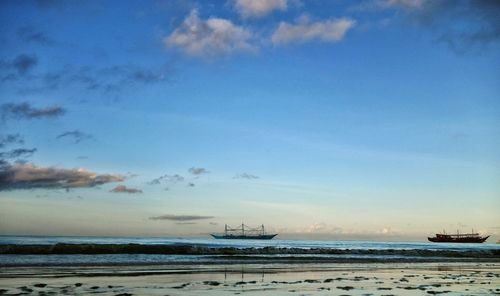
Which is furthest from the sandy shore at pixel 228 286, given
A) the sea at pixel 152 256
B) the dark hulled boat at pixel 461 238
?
the dark hulled boat at pixel 461 238

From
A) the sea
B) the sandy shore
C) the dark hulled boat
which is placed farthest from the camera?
the dark hulled boat

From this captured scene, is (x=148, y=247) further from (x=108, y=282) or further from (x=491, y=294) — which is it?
(x=491, y=294)

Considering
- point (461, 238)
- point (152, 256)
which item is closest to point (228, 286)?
point (152, 256)

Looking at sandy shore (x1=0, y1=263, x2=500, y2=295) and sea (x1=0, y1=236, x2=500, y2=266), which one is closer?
sandy shore (x1=0, y1=263, x2=500, y2=295)

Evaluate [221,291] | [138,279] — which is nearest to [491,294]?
[221,291]

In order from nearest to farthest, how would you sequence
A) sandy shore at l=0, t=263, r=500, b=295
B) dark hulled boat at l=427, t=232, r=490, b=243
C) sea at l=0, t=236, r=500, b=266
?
sandy shore at l=0, t=263, r=500, b=295 < sea at l=0, t=236, r=500, b=266 < dark hulled boat at l=427, t=232, r=490, b=243

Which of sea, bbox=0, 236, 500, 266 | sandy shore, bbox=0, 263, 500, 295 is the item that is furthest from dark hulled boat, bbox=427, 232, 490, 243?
sandy shore, bbox=0, 263, 500, 295

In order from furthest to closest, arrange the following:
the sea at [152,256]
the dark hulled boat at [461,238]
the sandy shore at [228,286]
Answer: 1. the dark hulled boat at [461,238]
2. the sea at [152,256]
3. the sandy shore at [228,286]

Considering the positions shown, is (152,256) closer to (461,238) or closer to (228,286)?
(228,286)

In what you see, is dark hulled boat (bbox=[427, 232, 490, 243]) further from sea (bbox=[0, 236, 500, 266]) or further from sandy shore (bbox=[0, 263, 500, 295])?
sandy shore (bbox=[0, 263, 500, 295])

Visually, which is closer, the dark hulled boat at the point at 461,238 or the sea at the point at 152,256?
A: the sea at the point at 152,256

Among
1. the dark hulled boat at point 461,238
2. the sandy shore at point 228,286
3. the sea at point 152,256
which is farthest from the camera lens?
the dark hulled boat at point 461,238

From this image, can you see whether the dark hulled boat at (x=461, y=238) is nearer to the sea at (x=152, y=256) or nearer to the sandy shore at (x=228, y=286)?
the sea at (x=152, y=256)

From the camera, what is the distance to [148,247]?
55969mm
